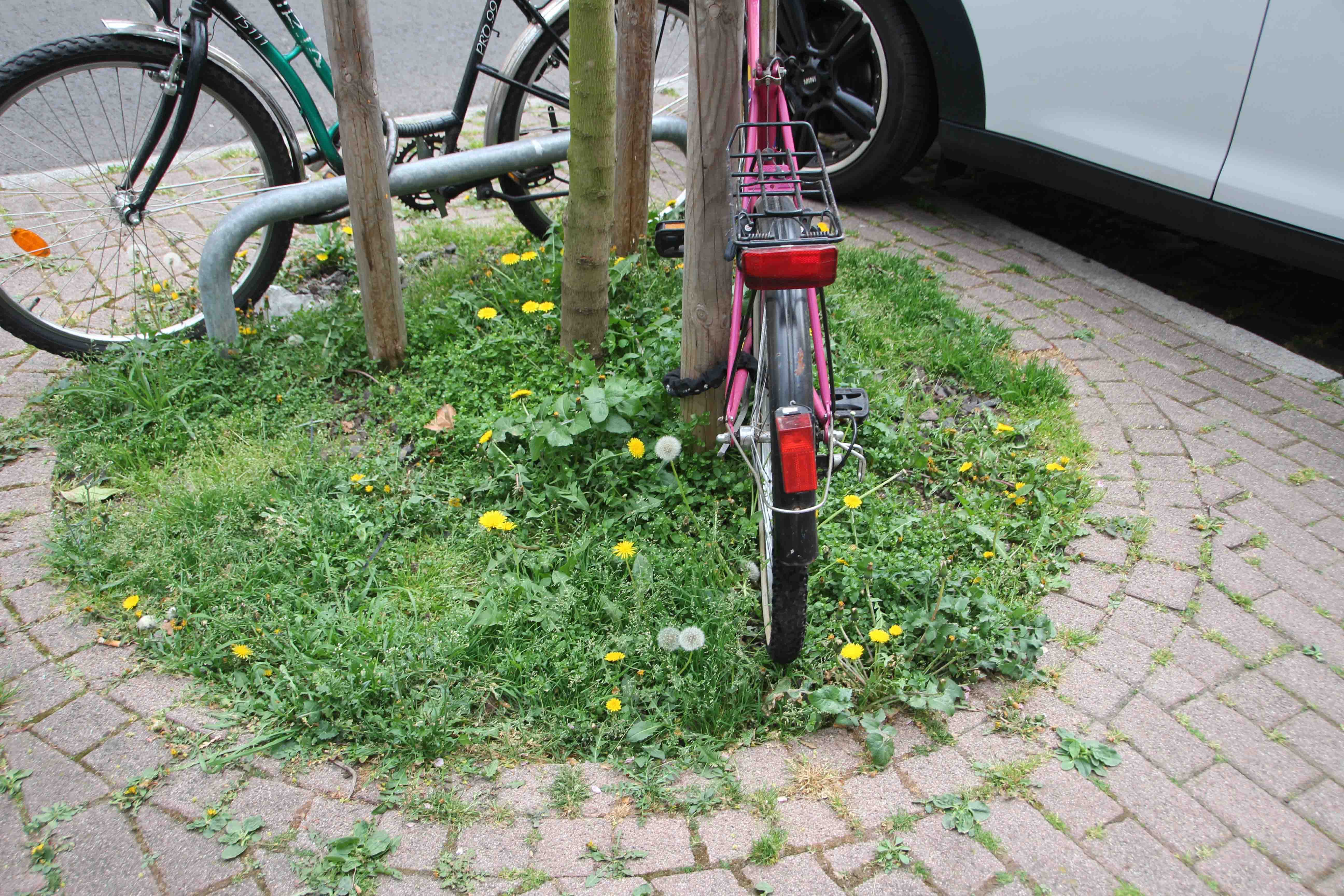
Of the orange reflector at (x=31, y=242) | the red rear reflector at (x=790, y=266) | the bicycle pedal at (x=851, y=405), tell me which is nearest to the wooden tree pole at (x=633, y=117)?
the bicycle pedal at (x=851, y=405)

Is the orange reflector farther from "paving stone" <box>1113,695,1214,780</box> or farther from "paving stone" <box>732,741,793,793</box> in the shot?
"paving stone" <box>1113,695,1214,780</box>

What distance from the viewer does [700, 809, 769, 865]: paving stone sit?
220 centimetres

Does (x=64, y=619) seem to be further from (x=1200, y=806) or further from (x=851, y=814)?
(x=1200, y=806)

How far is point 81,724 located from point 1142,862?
8.77 ft

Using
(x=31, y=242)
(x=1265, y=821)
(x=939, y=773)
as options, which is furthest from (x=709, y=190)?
(x=31, y=242)

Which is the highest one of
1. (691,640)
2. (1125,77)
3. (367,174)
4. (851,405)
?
(1125,77)

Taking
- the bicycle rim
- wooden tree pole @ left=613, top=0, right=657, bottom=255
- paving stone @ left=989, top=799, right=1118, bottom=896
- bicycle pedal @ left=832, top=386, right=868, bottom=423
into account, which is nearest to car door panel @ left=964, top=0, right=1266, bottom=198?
wooden tree pole @ left=613, top=0, right=657, bottom=255

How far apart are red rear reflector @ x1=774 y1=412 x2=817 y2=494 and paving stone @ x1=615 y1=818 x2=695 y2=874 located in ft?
2.80

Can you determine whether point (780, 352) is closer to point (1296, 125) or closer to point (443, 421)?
point (443, 421)

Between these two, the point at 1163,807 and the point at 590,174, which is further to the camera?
the point at 590,174

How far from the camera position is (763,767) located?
7.98ft

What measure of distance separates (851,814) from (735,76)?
2109mm

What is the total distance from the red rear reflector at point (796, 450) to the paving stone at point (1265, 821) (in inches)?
49.1

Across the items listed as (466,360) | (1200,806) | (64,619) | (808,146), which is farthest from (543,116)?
(1200,806)
